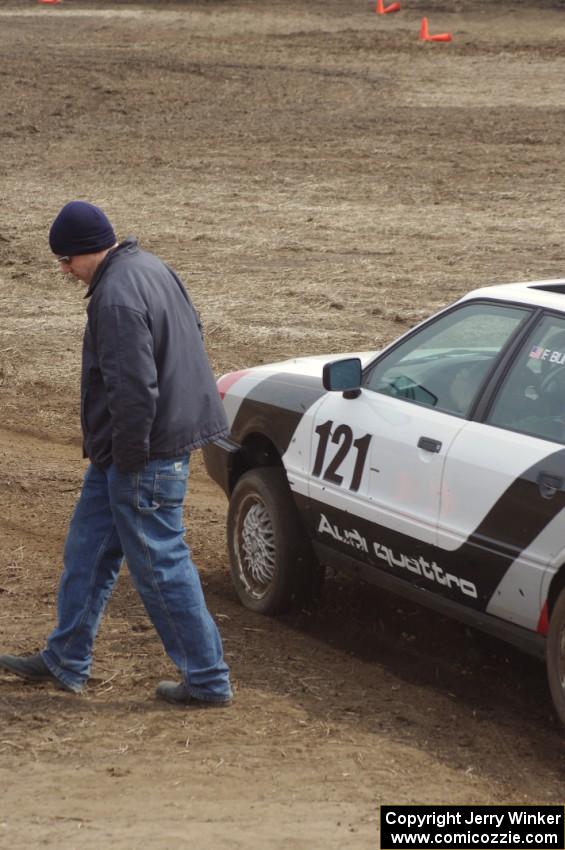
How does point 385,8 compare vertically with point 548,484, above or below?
above

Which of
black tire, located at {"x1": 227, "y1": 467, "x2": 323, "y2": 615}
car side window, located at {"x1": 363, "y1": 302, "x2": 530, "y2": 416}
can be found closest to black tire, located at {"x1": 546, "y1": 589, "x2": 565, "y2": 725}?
car side window, located at {"x1": 363, "y1": 302, "x2": 530, "y2": 416}

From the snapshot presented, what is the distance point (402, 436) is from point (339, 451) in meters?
0.49

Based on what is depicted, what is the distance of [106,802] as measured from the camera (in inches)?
204

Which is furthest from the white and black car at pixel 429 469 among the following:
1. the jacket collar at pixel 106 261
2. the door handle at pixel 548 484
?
the jacket collar at pixel 106 261

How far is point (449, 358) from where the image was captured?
6539 mm

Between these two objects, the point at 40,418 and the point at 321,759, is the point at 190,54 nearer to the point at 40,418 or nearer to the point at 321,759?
the point at 40,418

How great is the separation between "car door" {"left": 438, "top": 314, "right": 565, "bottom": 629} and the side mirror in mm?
738

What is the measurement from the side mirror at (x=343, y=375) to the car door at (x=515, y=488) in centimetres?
74

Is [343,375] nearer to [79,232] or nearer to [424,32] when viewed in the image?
[79,232]

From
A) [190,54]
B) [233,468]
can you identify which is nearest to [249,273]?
[233,468]

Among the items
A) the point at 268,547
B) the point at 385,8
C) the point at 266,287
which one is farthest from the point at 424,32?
the point at 268,547

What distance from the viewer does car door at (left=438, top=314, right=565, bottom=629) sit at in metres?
5.58

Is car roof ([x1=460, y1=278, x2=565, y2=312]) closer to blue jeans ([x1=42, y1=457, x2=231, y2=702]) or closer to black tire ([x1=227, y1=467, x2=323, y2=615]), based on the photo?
black tire ([x1=227, y1=467, x2=323, y2=615])

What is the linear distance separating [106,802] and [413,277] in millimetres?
10662
